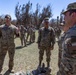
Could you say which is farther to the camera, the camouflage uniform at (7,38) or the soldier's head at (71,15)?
the camouflage uniform at (7,38)

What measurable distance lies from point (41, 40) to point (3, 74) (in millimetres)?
1669

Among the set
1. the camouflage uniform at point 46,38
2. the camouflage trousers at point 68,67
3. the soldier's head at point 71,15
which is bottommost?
the camouflage uniform at point 46,38

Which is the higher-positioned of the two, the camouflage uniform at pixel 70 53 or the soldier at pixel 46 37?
the camouflage uniform at pixel 70 53

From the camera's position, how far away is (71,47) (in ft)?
7.59

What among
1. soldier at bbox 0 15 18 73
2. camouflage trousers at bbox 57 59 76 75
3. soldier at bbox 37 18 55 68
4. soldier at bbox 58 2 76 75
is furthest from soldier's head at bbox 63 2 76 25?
soldier at bbox 37 18 55 68

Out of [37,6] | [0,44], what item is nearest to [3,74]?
[0,44]

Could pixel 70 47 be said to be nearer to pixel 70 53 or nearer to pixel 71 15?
pixel 70 53

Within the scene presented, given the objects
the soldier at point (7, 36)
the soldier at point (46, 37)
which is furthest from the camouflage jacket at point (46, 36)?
the soldier at point (7, 36)

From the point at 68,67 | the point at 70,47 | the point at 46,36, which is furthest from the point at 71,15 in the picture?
the point at 46,36

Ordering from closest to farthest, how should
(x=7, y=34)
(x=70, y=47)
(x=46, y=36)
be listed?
(x=70, y=47) < (x=7, y=34) < (x=46, y=36)

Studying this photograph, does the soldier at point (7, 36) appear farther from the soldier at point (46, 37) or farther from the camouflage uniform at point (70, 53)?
the camouflage uniform at point (70, 53)

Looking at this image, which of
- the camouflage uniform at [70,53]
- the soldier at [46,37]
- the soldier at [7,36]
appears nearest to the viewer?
the camouflage uniform at [70,53]

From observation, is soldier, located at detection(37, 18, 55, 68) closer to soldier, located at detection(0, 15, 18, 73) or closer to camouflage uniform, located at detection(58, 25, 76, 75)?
soldier, located at detection(0, 15, 18, 73)

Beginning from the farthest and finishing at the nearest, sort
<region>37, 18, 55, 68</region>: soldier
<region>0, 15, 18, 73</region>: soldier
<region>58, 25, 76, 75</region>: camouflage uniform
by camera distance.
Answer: <region>37, 18, 55, 68</region>: soldier, <region>0, 15, 18, 73</region>: soldier, <region>58, 25, 76, 75</region>: camouflage uniform
